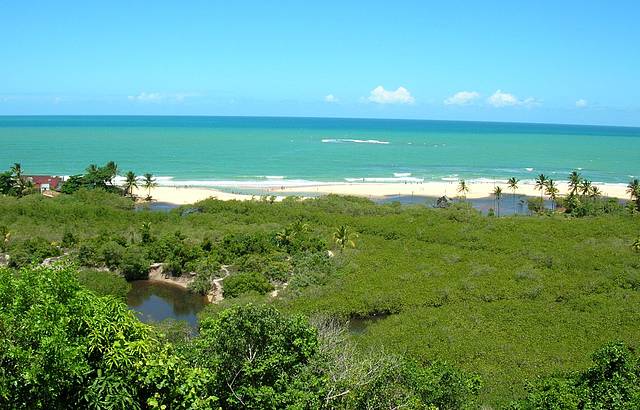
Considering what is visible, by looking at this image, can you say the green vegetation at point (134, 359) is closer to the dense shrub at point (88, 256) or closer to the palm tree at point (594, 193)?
the dense shrub at point (88, 256)

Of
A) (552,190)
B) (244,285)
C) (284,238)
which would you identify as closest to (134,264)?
(244,285)

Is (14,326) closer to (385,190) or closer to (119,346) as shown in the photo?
(119,346)

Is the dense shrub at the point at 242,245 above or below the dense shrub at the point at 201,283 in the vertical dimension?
above

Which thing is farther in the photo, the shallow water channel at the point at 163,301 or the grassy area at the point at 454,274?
the shallow water channel at the point at 163,301

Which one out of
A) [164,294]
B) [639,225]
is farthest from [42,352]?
[639,225]

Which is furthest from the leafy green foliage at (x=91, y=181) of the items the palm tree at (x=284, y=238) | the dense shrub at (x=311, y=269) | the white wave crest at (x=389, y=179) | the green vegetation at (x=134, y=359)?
the green vegetation at (x=134, y=359)

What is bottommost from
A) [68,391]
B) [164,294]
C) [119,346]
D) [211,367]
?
[164,294]

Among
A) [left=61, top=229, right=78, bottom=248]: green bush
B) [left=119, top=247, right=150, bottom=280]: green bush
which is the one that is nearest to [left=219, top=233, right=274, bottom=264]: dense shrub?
[left=119, top=247, right=150, bottom=280]: green bush
